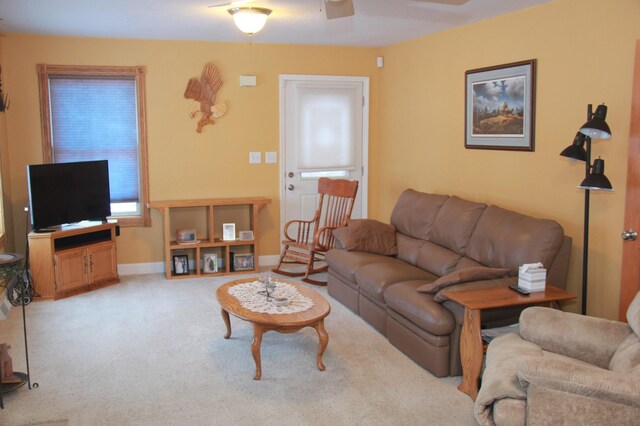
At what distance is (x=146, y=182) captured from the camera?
6090 millimetres

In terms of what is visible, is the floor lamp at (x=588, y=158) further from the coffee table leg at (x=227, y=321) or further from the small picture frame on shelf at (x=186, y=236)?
the small picture frame on shelf at (x=186, y=236)

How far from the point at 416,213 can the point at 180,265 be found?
2475 millimetres

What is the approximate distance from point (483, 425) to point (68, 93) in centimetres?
494

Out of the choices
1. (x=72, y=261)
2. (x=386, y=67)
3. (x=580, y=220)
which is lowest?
(x=72, y=261)

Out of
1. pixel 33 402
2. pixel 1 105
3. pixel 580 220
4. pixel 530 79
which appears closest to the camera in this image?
pixel 33 402

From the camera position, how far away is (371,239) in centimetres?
508

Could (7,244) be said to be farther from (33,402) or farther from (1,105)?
(33,402)

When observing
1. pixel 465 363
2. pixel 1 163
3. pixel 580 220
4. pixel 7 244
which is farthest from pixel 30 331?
pixel 580 220

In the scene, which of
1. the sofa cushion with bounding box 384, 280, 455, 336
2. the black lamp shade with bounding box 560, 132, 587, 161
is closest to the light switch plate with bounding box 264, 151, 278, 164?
the sofa cushion with bounding box 384, 280, 455, 336

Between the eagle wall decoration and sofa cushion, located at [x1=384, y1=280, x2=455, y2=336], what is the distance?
299cm

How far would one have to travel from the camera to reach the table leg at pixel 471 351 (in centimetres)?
337

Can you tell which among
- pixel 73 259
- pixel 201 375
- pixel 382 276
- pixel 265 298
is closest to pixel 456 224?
pixel 382 276

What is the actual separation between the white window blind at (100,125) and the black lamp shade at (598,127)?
14.0 feet

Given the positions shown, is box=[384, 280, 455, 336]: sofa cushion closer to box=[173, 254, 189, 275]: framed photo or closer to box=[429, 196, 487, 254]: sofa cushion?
box=[429, 196, 487, 254]: sofa cushion
